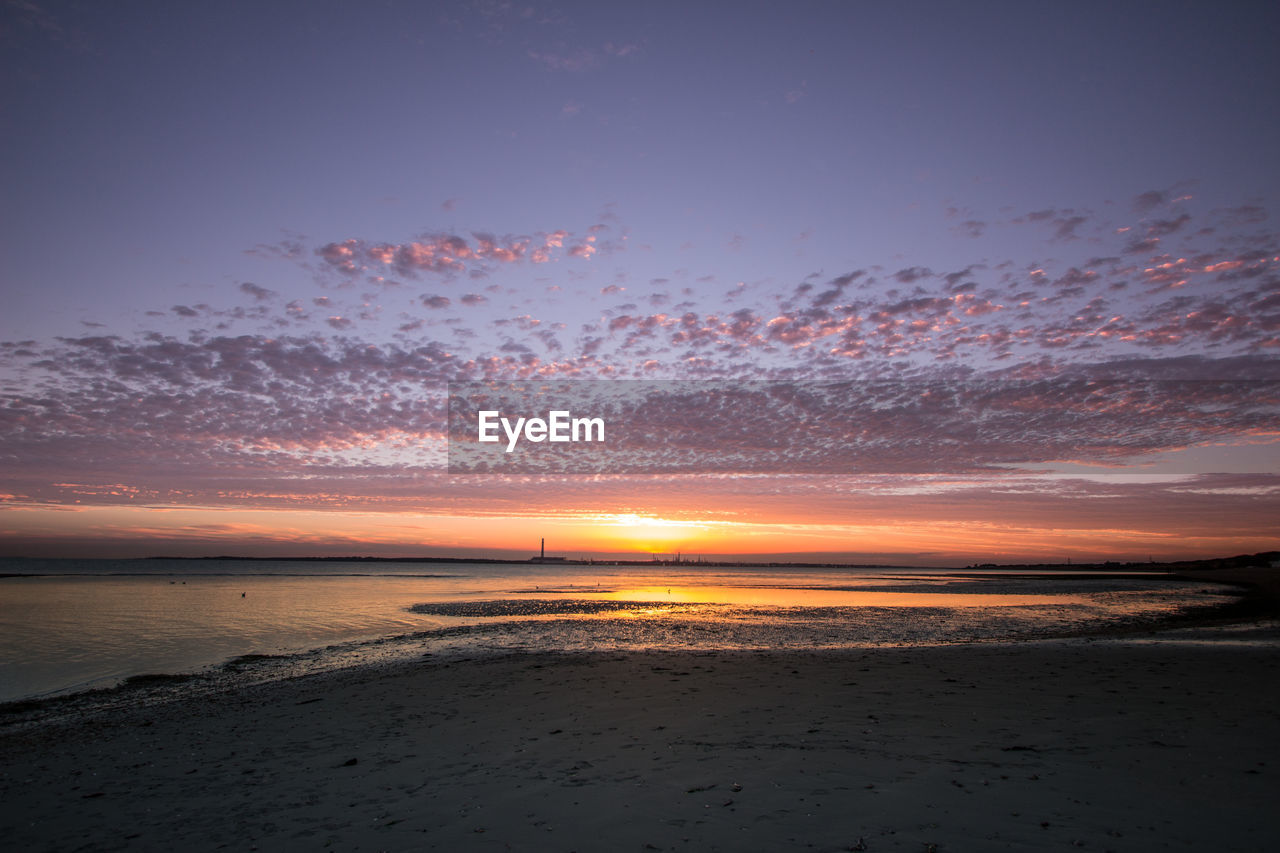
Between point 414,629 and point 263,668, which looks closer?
point 263,668

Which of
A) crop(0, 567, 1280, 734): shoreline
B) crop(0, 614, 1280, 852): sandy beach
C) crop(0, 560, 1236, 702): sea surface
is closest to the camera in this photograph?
crop(0, 614, 1280, 852): sandy beach

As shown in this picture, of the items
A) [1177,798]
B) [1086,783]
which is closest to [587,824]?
[1086,783]

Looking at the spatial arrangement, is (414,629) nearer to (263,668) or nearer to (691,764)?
(263,668)

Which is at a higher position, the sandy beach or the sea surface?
the sandy beach

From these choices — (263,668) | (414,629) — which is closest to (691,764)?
(263,668)

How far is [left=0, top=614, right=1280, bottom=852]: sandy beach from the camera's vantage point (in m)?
7.06

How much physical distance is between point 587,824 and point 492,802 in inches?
61.2

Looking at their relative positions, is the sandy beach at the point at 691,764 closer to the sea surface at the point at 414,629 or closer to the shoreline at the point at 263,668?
the shoreline at the point at 263,668

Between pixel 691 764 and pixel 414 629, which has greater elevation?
pixel 691 764

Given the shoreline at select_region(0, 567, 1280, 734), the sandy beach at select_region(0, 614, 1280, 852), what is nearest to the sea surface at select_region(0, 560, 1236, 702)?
the shoreline at select_region(0, 567, 1280, 734)


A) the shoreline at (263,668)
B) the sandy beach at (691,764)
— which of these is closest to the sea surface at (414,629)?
the shoreline at (263,668)

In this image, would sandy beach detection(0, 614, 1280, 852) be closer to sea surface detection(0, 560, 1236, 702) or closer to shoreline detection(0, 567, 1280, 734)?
shoreline detection(0, 567, 1280, 734)

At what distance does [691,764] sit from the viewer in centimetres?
925

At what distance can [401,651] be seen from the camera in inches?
950
